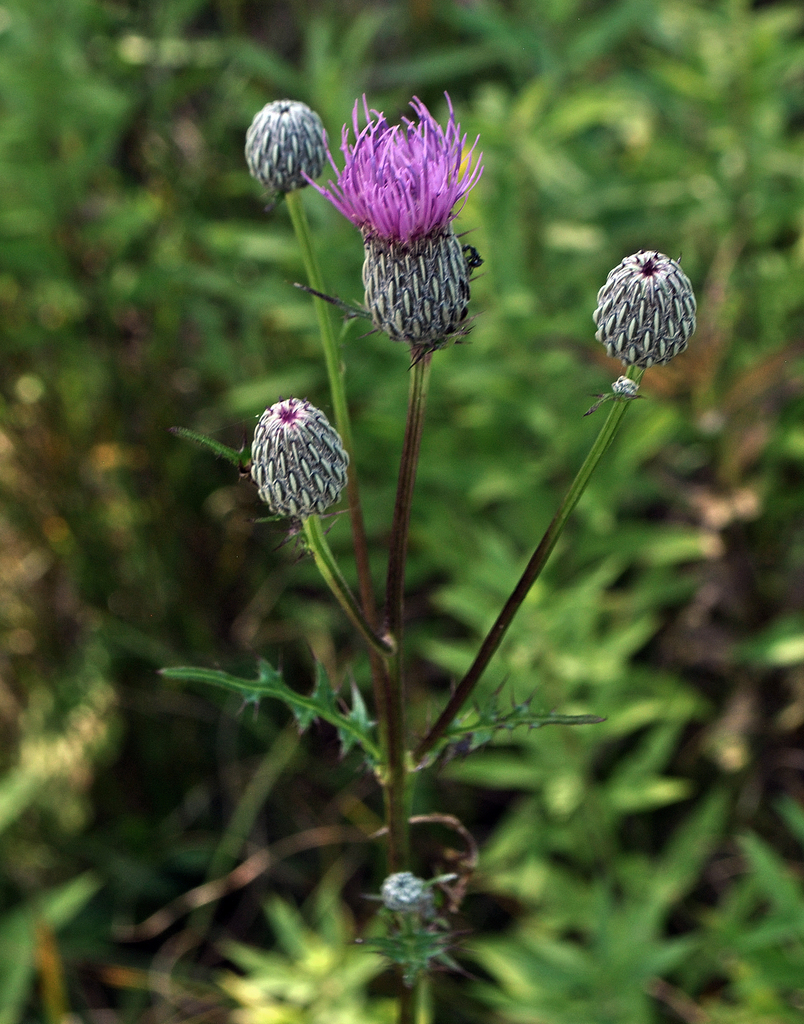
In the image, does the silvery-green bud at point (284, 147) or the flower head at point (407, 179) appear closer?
the flower head at point (407, 179)

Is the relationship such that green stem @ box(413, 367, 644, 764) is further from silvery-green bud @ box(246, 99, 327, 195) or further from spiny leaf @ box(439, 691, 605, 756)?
silvery-green bud @ box(246, 99, 327, 195)

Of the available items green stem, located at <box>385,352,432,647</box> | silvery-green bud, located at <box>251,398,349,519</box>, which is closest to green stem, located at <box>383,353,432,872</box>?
green stem, located at <box>385,352,432,647</box>

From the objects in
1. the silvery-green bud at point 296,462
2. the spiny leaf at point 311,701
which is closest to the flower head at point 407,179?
the silvery-green bud at point 296,462

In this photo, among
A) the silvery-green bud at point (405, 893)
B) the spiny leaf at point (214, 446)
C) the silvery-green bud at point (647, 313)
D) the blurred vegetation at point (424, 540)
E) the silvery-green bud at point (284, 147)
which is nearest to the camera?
the spiny leaf at point (214, 446)

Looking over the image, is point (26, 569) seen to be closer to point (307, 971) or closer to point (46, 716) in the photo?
point (46, 716)

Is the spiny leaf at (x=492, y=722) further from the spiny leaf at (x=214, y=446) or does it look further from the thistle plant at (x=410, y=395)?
the spiny leaf at (x=214, y=446)

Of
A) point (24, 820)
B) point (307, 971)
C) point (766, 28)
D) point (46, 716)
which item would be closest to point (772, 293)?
point (766, 28)

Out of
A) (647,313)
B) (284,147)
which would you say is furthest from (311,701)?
(284,147)

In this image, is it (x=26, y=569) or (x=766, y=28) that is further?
(x=26, y=569)

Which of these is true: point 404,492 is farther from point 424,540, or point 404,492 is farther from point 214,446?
point 424,540
